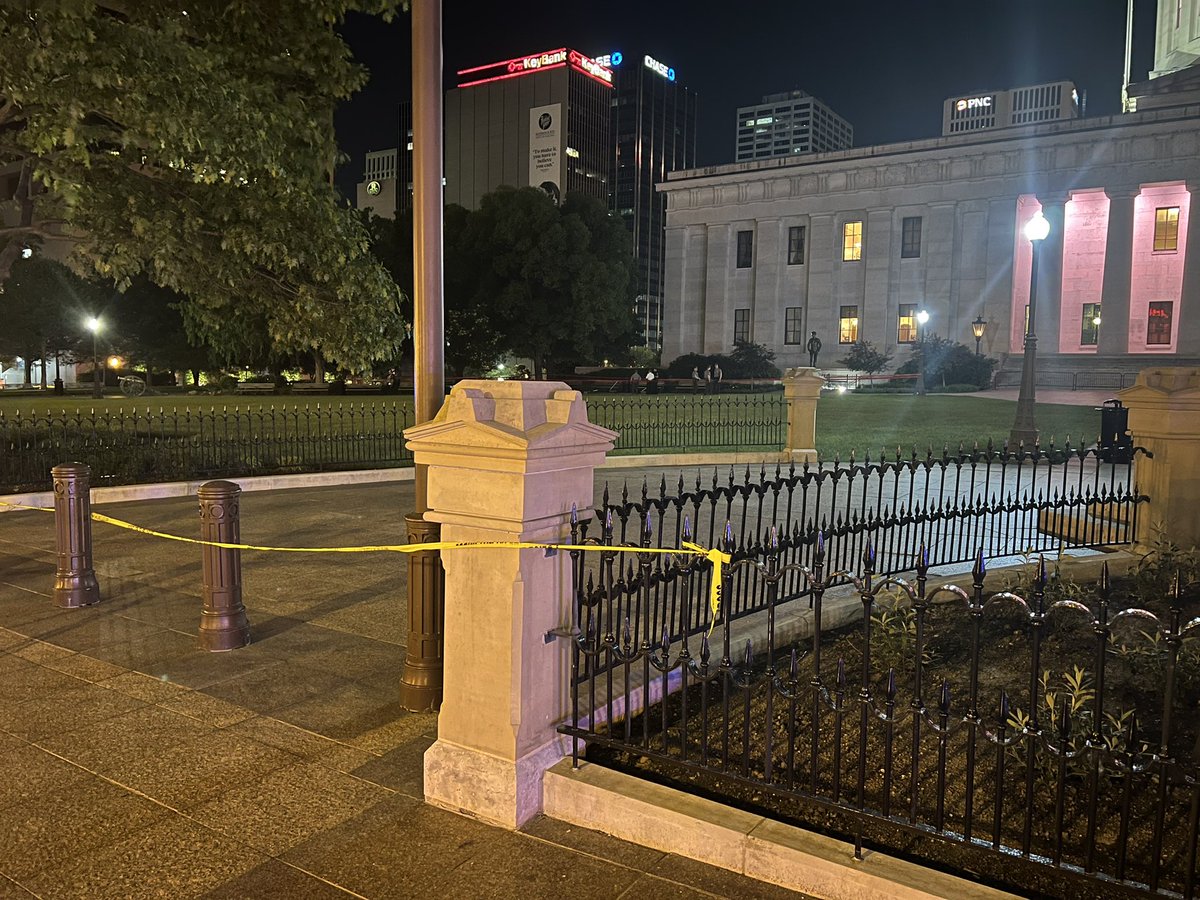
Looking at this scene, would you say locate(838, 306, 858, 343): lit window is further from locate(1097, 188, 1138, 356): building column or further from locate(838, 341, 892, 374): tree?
locate(1097, 188, 1138, 356): building column

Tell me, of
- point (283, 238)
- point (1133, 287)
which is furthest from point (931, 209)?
point (283, 238)

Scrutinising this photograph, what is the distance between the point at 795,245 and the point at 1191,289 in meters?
23.3

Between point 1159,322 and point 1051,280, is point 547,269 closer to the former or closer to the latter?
point 1051,280

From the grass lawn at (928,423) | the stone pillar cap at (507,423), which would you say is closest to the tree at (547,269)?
the grass lawn at (928,423)

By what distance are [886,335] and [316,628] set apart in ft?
179

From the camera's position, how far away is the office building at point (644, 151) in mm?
173375

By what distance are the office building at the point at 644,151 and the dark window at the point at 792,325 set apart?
107m

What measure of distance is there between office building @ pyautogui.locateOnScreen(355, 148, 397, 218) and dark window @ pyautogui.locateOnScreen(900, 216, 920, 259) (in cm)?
13220

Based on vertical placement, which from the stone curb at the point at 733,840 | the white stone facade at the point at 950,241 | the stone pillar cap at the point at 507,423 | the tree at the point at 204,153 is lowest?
the stone curb at the point at 733,840

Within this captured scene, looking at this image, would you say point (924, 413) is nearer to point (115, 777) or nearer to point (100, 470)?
point (100, 470)

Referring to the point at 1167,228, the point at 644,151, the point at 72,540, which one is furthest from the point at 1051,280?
the point at 644,151

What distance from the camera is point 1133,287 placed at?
49.6 meters

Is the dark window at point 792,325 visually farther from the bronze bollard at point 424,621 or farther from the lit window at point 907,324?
the bronze bollard at point 424,621

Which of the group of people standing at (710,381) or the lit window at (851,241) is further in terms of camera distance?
the lit window at (851,241)
